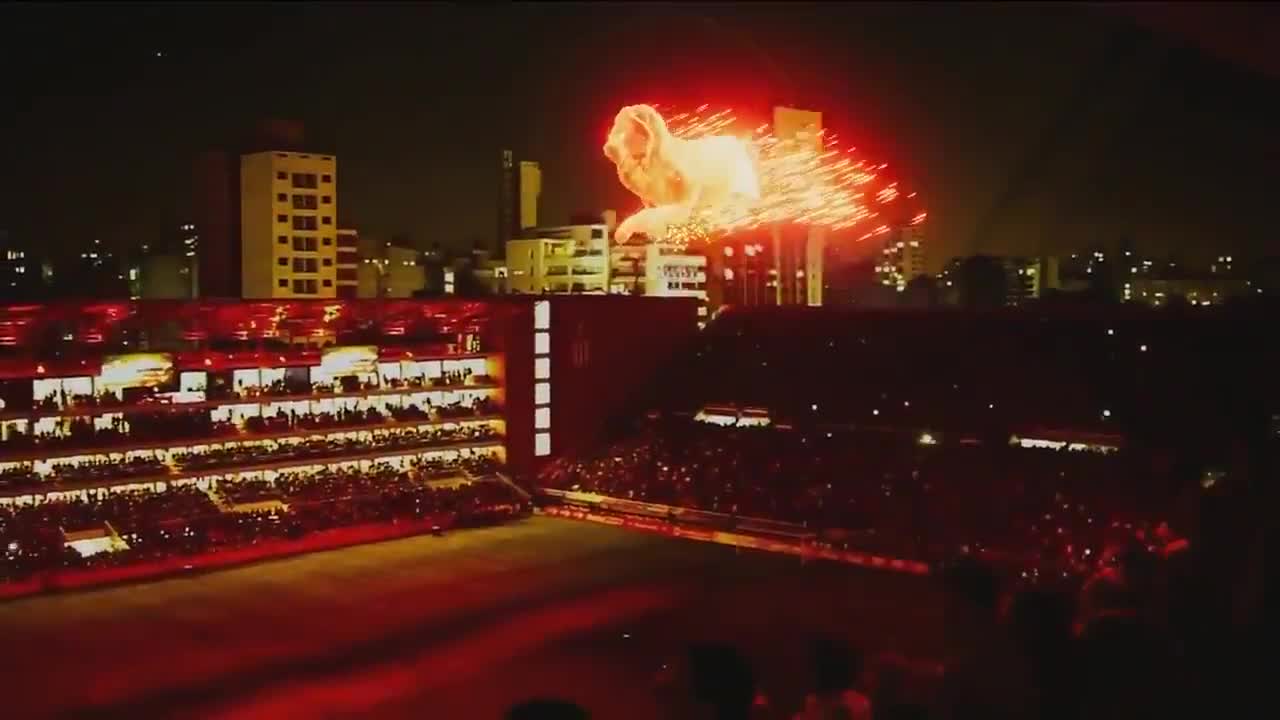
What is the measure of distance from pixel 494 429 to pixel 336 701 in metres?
12.2

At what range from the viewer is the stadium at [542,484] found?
1406cm

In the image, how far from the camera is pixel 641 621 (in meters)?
15.4

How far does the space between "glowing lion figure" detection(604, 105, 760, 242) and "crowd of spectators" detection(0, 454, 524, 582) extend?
20.4 feet

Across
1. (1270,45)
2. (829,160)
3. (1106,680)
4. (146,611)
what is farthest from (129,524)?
(1270,45)

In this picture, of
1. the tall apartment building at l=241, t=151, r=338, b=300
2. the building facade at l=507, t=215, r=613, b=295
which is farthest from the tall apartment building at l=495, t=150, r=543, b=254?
the tall apartment building at l=241, t=151, r=338, b=300

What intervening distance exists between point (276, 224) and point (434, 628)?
25.3 m

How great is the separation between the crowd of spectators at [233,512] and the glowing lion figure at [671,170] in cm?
623

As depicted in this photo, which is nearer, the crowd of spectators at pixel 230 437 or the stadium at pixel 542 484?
the stadium at pixel 542 484

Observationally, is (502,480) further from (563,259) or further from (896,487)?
(563,259)

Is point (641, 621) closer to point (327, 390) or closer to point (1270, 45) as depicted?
point (327, 390)

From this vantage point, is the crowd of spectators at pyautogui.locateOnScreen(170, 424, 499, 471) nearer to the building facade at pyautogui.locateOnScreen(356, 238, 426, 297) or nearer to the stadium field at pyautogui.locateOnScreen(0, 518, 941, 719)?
the stadium field at pyautogui.locateOnScreen(0, 518, 941, 719)

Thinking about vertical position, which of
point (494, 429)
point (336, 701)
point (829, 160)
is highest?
point (829, 160)

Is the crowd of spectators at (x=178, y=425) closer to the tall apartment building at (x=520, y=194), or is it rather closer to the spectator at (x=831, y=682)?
the spectator at (x=831, y=682)

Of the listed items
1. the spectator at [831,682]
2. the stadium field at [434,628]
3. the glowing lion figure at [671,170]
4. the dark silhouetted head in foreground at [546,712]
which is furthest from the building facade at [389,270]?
the dark silhouetted head in foreground at [546,712]
